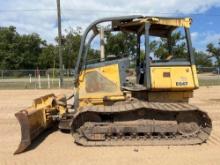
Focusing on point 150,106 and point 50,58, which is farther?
point 50,58

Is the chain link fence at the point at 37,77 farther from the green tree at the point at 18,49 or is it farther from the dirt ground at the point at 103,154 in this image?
the green tree at the point at 18,49

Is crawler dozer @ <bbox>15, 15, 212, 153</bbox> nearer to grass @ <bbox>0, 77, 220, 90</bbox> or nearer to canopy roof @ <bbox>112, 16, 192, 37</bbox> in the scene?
canopy roof @ <bbox>112, 16, 192, 37</bbox>

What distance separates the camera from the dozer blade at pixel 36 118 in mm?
8977

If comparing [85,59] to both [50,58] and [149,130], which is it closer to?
[149,130]

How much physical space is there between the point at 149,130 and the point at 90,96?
5.71 ft

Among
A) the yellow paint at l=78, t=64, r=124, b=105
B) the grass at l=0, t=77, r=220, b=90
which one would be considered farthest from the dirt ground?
the grass at l=0, t=77, r=220, b=90

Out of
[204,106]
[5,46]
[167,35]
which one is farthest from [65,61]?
[167,35]

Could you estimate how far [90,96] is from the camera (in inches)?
407

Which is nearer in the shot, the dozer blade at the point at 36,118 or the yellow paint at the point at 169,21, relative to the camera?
the dozer blade at the point at 36,118

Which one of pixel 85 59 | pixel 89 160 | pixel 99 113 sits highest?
pixel 85 59

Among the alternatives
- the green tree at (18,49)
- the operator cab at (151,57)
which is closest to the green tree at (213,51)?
the green tree at (18,49)

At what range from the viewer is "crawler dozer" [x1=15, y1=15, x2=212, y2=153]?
935 centimetres

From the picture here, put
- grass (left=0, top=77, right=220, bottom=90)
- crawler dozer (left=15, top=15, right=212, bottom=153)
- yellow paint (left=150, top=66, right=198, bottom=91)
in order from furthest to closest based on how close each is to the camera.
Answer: grass (left=0, top=77, right=220, bottom=90), yellow paint (left=150, top=66, right=198, bottom=91), crawler dozer (left=15, top=15, right=212, bottom=153)

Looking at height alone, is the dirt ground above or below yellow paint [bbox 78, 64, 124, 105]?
below
